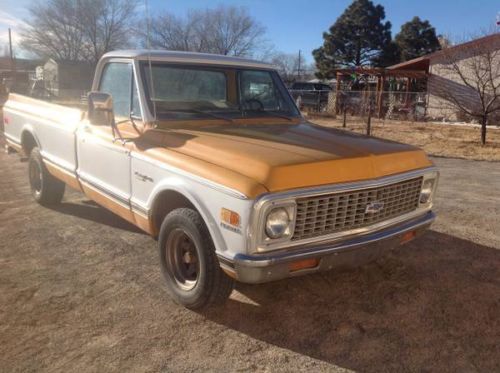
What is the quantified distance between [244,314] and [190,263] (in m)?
0.54

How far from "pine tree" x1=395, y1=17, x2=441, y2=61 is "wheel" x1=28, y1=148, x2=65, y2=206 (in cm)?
4083

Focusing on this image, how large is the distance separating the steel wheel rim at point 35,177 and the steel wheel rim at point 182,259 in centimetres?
302

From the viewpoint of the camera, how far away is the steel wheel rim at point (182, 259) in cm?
334

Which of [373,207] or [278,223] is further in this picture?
[373,207]

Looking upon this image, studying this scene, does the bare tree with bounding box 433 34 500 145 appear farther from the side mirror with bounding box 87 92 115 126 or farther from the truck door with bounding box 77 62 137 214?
the side mirror with bounding box 87 92 115 126

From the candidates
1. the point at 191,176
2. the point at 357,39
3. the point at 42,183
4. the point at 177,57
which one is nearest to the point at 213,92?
the point at 177,57

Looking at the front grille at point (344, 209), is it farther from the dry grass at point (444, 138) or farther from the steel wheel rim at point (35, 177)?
the dry grass at point (444, 138)

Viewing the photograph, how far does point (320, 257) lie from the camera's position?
2883 millimetres

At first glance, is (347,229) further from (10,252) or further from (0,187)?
(0,187)

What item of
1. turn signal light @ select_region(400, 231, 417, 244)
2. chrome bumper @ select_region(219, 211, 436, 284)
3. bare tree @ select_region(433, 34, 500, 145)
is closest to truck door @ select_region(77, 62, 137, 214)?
chrome bumper @ select_region(219, 211, 436, 284)

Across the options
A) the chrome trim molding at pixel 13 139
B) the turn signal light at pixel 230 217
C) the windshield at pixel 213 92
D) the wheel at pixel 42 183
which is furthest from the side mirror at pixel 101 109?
the chrome trim molding at pixel 13 139

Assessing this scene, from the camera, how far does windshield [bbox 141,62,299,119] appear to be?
3.92 meters

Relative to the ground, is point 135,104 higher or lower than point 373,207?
higher

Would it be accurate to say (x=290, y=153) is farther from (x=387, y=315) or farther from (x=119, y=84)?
(x=119, y=84)
